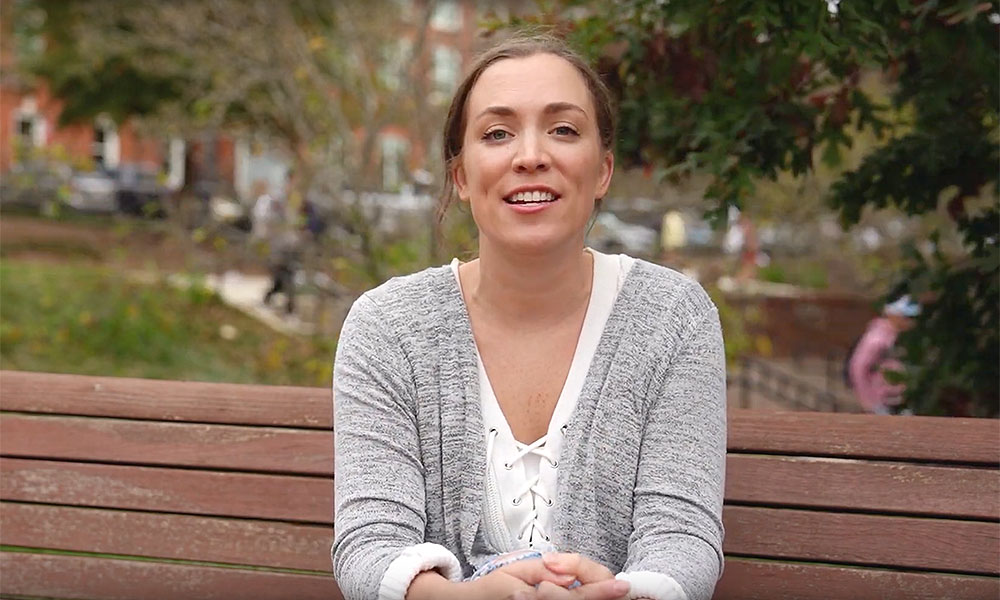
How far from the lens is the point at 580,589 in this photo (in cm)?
211

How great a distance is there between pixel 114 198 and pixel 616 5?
2416 cm

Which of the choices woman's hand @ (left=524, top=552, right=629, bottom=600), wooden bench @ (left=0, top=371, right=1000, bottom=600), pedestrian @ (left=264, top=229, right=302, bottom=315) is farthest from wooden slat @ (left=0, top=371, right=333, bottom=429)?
pedestrian @ (left=264, top=229, right=302, bottom=315)

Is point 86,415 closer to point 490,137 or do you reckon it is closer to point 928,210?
point 490,137

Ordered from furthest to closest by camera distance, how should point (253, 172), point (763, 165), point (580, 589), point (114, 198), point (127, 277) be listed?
point (253, 172) < point (114, 198) < point (127, 277) < point (763, 165) < point (580, 589)

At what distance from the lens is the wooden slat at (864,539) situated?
9.04 feet

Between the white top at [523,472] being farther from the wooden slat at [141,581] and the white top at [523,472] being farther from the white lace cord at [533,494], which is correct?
the wooden slat at [141,581]

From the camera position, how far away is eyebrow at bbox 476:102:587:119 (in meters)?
2.43

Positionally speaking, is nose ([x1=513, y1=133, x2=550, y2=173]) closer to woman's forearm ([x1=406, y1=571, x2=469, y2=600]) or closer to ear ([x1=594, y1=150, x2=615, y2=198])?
ear ([x1=594, y1=150, x2=615, y2=198])

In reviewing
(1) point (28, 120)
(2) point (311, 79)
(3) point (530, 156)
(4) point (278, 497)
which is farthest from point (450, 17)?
(1) point (28, 120)

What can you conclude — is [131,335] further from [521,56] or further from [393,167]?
[521,56]

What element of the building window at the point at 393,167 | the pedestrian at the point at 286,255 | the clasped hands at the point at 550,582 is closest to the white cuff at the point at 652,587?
the clasped hands at the point at 550,582

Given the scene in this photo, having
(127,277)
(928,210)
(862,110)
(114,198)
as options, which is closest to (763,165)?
(862,110)

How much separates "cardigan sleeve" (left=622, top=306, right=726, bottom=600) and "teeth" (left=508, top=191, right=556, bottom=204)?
392 mm

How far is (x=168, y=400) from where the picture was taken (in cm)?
305
